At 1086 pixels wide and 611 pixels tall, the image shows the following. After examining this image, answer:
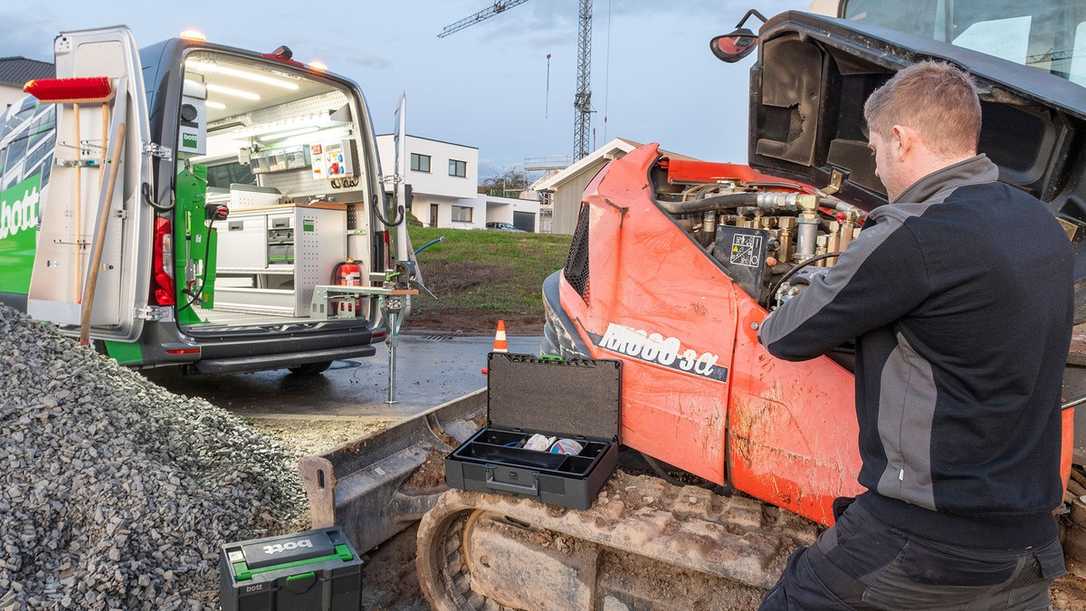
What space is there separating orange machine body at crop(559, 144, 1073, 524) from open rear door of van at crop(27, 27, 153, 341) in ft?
11.0

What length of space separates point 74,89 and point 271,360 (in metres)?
2.25

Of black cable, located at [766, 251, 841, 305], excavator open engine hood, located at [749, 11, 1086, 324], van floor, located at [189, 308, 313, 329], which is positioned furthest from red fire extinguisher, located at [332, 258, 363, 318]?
black cable, located at [766, 251, 841, 305]

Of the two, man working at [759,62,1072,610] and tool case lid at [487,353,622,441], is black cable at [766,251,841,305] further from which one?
tool case lid at [487,353,622,441]

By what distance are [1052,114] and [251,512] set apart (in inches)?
136

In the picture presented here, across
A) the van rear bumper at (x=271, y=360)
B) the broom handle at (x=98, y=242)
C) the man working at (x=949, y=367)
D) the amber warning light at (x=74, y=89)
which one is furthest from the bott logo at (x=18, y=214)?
the man working at (x=949, y=367)

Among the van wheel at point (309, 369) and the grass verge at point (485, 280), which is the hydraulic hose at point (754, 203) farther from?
the grass verge at point (485, 280)

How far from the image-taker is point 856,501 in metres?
1.79

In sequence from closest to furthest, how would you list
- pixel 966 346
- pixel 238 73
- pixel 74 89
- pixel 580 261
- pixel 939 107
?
pixel 966 346 < pixel 939 107 < pixel 580 261 < pixel 74 89 < pixel 238 73

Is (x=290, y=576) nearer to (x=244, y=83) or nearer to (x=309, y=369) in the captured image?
(x=309, y=369)

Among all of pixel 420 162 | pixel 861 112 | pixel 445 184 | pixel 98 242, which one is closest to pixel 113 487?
pixel 98 242

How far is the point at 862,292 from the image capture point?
1635 millimetres

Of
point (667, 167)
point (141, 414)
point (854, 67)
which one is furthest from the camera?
point (141, 414)

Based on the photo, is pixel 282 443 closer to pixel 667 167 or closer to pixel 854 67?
pixel 667 167

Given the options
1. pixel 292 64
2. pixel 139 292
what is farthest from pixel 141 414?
pixel 292 64
